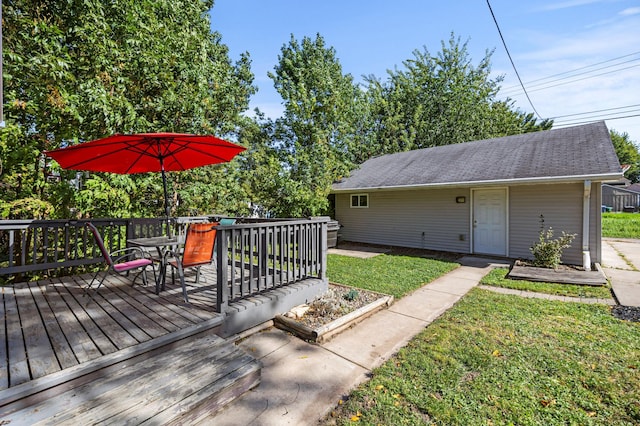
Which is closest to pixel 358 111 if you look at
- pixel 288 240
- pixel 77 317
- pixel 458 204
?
pixel 458 204

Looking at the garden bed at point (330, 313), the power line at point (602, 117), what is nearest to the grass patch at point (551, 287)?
the garden bed at point (330, 313)

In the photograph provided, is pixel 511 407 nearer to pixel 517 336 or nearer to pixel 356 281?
pixel 517 336

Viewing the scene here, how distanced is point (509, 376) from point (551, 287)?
3795 mm

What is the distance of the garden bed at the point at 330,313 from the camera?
342cm

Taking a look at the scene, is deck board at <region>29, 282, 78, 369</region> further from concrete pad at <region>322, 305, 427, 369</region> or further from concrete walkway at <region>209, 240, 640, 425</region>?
concrete pad at <region>322, 305, 427, 369</region>

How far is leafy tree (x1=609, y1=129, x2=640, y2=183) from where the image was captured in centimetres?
4038

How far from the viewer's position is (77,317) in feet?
Result: 9.78

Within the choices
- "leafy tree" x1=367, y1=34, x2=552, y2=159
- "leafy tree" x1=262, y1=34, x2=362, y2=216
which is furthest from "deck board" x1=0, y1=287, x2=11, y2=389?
"leafy tree" x1=367, y1=34, x2=552, y2=159

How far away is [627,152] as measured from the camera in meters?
40.6

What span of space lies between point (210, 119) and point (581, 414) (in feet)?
32.5

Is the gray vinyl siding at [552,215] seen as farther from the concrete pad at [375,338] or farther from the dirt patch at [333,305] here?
the concrete pad at [375,338]

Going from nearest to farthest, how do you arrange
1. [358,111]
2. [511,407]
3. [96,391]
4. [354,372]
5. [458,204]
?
1. [96,391]
2. [511,407]
3. [354,372]
4. [458,204]
5. [358,111]

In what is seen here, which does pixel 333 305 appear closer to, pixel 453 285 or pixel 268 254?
pixel 268 254

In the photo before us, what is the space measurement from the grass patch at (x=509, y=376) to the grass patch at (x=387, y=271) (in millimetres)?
1566
